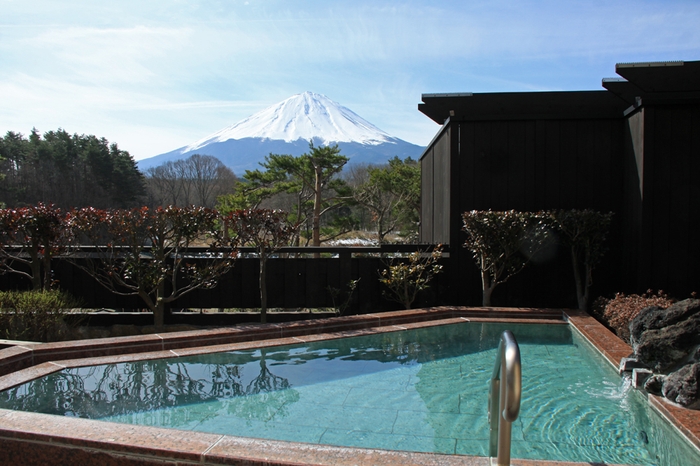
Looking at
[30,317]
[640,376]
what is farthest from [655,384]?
[30,317]

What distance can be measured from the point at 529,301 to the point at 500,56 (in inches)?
202

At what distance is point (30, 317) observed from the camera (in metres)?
5.58

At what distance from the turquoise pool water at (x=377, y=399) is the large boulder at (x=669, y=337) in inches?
11.8

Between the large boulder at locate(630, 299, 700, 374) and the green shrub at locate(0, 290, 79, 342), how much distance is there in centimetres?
546

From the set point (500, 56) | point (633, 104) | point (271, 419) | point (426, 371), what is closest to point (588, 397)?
Answer: point (426, 371)

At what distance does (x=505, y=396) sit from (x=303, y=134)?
111 m

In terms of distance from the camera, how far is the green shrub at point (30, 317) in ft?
18.1

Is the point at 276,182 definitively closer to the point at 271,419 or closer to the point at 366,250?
the point at 366,250

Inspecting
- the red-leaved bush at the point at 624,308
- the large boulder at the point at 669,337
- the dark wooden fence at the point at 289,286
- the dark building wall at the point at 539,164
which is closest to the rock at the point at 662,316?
the large boulder at the point at 669,337

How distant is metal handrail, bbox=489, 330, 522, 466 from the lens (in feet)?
6.23

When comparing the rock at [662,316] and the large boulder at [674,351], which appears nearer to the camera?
the large boulder at [674,351]

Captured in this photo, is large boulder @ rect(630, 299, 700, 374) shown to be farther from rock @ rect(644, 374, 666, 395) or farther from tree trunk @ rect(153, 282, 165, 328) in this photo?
tree trunk @ rect(153, 282, 165, 328)

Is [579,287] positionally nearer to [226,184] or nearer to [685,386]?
[685,386]

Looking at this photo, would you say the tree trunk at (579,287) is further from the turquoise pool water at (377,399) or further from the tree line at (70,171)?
the tree line at (70,171)
